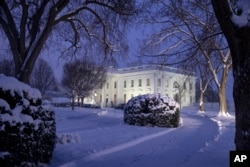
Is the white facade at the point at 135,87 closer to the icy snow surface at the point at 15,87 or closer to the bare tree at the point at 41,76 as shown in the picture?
the bare tree at the point at 41,76

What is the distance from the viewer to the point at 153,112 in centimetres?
1970

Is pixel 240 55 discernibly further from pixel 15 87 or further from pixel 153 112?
pixel 153 112

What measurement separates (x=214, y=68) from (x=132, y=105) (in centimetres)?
1797

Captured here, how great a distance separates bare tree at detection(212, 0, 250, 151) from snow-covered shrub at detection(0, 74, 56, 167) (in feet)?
12.7

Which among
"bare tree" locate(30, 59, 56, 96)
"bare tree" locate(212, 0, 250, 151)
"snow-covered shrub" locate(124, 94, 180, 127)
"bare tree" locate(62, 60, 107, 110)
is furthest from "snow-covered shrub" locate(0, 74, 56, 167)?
"bare tree" locate(30, 59, 56, 96)

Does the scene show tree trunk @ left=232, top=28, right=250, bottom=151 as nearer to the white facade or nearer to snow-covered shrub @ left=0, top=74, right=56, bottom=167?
snow-covered shrub @ left=0, top=74, right=56, bottom=167

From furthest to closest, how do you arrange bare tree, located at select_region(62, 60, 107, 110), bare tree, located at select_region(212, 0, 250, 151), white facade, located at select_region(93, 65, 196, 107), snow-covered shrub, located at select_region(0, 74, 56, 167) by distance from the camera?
white facade, located at select_region(93, 65, 196, 107) < bare tree, located at select_region(62, 60, 107, 110) < bare tree, located at select_region(212, 0, 250, 151) < snow-covered shrub, located at select_region(0, 74, 56, 167)

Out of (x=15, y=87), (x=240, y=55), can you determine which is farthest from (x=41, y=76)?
(x=240, y=55)

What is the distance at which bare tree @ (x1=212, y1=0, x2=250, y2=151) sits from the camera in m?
6.44

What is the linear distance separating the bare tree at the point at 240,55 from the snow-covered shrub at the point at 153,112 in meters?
12.9

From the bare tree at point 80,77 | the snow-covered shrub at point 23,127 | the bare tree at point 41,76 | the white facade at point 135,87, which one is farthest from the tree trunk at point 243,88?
the white facade at point 135,87

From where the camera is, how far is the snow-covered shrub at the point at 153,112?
1955 centimetres

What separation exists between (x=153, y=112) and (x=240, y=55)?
525 inches

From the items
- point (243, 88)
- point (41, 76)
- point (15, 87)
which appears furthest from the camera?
point (41, 76)
